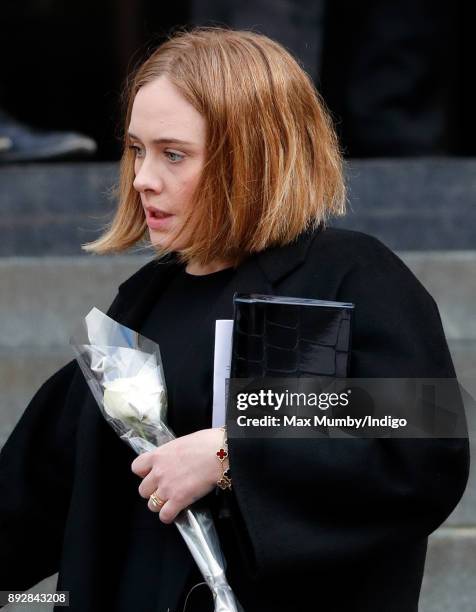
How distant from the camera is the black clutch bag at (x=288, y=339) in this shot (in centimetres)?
198

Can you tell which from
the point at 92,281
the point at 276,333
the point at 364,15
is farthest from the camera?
the point at 364,15

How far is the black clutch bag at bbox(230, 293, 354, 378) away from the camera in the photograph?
78.0 inches

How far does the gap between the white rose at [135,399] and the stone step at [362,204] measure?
2897 mm

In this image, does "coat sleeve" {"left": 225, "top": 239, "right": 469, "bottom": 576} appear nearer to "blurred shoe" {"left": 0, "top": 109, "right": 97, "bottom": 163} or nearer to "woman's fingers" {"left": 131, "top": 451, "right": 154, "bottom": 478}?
"woman's fingers" {"left": 131, "top": 451, "right": 154, "bottom": 478}

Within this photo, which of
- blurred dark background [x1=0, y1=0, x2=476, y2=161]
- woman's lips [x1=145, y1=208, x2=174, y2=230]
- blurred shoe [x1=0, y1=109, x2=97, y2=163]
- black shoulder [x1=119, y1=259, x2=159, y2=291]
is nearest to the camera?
woman's lips [x1=145, y1=208, x2=174, y2=230]

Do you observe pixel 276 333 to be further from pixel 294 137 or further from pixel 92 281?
pixel 92 281

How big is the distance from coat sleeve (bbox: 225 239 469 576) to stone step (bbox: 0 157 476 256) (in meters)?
3.01

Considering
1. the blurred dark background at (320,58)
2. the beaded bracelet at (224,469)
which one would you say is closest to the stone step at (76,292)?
the blurred dark background at (320,58)

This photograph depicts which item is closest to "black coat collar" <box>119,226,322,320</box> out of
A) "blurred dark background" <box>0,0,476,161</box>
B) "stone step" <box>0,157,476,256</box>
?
"blurred dark background" <box>0,0,476,161</box>

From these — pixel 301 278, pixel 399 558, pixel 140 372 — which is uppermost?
pixel 301 278

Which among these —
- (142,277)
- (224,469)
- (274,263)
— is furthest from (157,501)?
(142,277)

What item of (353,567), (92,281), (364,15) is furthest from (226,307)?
(364,15)

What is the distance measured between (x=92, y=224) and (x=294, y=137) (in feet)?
9.31

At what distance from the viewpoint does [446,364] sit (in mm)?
2068
